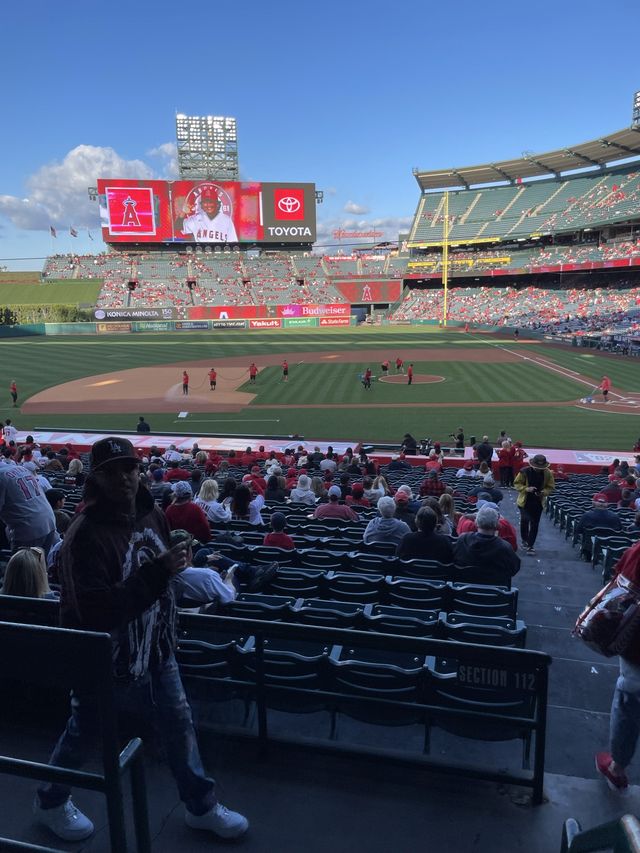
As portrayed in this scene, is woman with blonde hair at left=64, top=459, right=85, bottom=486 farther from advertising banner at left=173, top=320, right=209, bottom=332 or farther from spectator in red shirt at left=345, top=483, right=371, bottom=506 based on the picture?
advertising banner at left=173, top=320, right=209, bottom=332

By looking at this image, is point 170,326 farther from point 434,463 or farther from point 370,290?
point 434,463

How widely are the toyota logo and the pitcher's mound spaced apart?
2248 inches

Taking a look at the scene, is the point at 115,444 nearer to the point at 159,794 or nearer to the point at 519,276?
the point at 159,794

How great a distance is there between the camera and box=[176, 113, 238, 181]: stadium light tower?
9619 centimetres

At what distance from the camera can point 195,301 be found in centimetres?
8462

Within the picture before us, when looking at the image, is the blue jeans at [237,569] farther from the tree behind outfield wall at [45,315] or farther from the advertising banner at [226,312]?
the tree behind outfield wall at [45,315]

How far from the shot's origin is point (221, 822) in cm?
301

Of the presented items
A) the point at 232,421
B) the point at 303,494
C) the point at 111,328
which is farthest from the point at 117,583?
the point at 111,328

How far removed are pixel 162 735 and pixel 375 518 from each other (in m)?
5.22

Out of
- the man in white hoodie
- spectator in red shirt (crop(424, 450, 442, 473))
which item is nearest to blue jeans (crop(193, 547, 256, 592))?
the man in white hoodie

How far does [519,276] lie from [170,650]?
9486cm

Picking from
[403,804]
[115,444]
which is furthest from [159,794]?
[115,444]

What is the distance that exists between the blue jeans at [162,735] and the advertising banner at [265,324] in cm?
7653

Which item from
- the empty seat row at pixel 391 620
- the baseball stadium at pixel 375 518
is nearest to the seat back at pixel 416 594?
the baseball stadium at pixel 375 518
